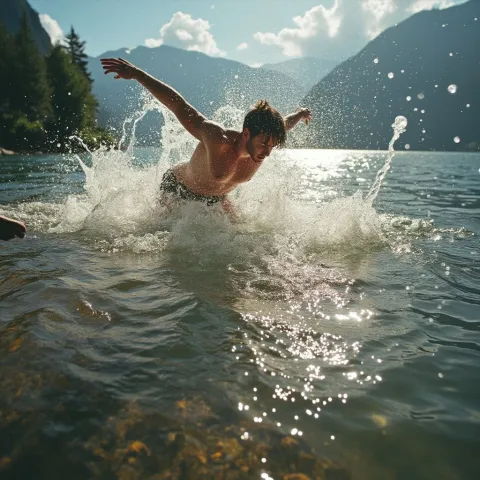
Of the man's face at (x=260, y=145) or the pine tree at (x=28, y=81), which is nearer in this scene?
the man's face at (x=260, y=145)

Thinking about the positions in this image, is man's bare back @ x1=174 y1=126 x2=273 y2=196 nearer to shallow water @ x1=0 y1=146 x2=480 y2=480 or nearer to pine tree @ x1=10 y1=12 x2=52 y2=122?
shallow water @ x1=0 y1=146 x2=480 y2=480

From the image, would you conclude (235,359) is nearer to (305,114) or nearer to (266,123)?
(266,123)

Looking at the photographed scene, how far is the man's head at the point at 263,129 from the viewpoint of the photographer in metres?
4.15

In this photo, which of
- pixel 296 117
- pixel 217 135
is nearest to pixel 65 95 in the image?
pixel 296 117

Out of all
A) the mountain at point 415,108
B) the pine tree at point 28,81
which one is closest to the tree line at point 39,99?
the pine tree at point 28,81

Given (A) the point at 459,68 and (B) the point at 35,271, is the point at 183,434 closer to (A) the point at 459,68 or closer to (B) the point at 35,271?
(B) the point at 35,271

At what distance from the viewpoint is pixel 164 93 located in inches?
169

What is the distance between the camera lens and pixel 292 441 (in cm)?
168

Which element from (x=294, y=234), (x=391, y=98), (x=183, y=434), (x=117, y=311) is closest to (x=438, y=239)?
(x=294, y=234)

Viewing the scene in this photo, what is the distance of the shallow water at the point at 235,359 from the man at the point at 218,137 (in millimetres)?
964

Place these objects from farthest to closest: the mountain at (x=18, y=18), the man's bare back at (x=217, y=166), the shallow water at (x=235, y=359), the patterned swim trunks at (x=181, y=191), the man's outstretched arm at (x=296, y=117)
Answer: the mountain at (x=18, y=18) < the man's outstretched arm at (x=296, y=117) < the patterned swim trunks at (x=181, y=191) < the man's bare back at (x=217, y=166) < the shallow water at (x=235, y=359)

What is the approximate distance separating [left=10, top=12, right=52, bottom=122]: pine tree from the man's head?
4392 cm

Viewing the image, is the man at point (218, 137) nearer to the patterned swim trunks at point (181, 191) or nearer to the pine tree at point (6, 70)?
the patterned swim trunks at point (181, 191)

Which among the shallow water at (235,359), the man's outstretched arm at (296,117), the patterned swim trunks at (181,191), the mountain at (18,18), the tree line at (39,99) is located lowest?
the shallow water at (235,359)
